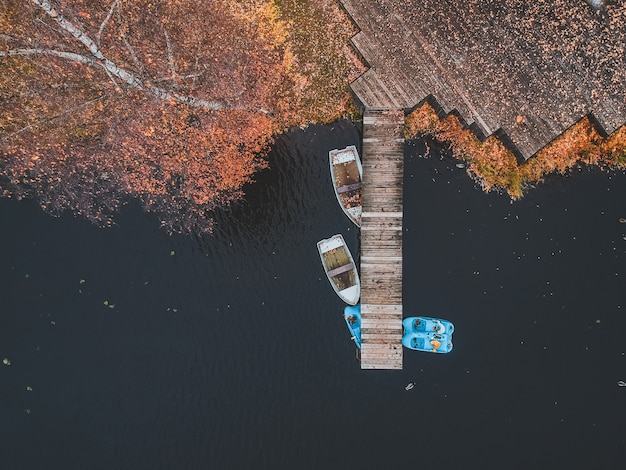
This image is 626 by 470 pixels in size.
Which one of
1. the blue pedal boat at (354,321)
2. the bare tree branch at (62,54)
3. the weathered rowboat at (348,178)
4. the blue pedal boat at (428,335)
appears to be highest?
the bare tree branch at (62,54)

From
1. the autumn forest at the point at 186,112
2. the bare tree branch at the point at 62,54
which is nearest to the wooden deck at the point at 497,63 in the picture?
the autumn forest at the point at 186,112

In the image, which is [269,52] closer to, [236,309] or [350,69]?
[350,69]

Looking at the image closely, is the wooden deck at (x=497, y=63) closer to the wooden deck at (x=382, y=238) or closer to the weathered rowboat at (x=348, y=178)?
the wooden deck at (x=382, y=238)

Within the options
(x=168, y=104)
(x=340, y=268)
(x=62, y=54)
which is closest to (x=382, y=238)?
(x=340, y=268)

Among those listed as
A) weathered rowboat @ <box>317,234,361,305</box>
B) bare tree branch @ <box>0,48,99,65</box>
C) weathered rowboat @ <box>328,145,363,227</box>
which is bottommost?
weathered rowboat @ <box>317,234,361,305</box>

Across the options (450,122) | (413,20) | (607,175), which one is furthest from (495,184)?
(413,20)

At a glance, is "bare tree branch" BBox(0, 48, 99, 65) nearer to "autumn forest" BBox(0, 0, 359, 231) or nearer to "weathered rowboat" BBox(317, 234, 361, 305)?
"autumn forest" BBox(0, 0, 359, 231)

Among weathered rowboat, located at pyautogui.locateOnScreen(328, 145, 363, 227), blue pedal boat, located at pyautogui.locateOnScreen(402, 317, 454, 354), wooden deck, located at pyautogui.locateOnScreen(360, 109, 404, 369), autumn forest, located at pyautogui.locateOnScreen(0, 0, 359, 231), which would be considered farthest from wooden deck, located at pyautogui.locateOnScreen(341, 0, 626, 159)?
blue pedal boat, located at pyautogui.locateOnScreen(402, 317, 454, 354)
